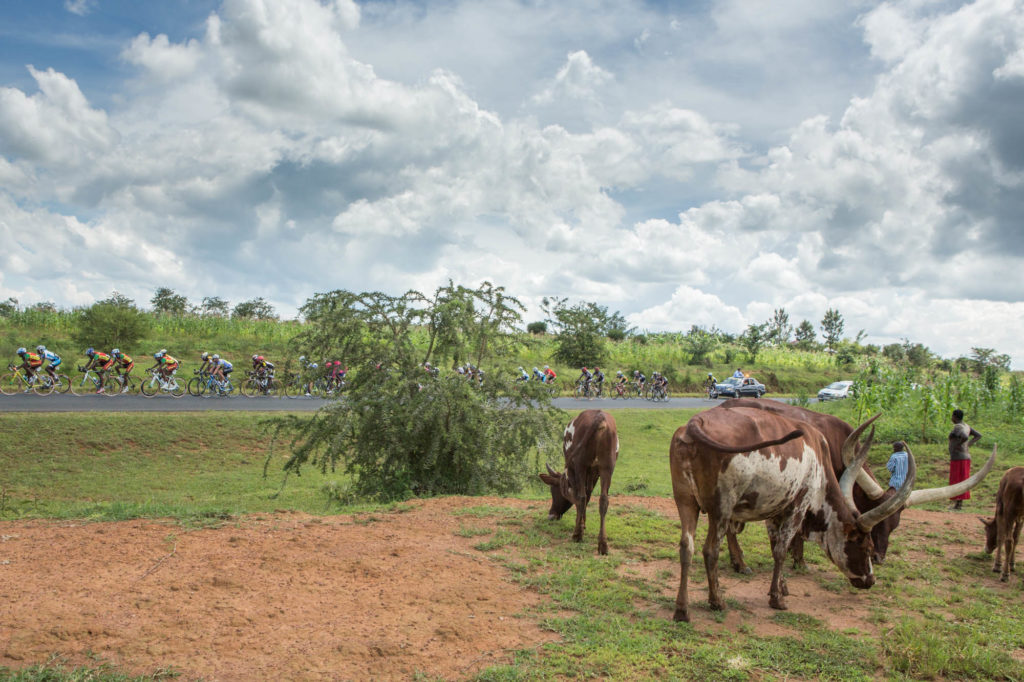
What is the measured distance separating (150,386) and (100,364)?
178 centimetres

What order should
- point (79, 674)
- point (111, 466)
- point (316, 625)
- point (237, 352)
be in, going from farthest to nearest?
point (237, 352) → point (111, 466) → point (316, 625) → point (79, 674)

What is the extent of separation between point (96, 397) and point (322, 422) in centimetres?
1443

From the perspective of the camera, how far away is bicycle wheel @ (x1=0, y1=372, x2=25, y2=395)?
72.6 feet

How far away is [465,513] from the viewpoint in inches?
353

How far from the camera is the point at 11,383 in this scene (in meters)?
23.7

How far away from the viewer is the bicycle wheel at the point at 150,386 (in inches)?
928

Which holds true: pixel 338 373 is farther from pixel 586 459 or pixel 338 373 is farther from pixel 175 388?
pixel 175 388

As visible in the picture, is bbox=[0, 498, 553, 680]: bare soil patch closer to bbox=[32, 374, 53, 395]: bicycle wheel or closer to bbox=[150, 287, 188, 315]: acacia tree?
bbox=[32, 374, 53, 395]: bicycle wheel

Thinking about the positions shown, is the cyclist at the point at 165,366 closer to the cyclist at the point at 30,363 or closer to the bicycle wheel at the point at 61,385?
the bicycle wheel at the point at 61,385

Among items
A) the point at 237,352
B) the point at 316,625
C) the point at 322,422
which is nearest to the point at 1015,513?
the point at 316,625

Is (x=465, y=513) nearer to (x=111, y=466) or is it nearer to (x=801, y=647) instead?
(x=801, y=647)

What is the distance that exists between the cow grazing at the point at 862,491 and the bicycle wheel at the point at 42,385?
2317 centimetres

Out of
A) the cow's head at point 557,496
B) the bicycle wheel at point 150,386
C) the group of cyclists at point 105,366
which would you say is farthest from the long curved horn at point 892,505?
the bicycle wheel at point 150,386

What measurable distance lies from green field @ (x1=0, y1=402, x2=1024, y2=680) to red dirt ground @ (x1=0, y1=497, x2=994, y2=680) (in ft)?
0.73
